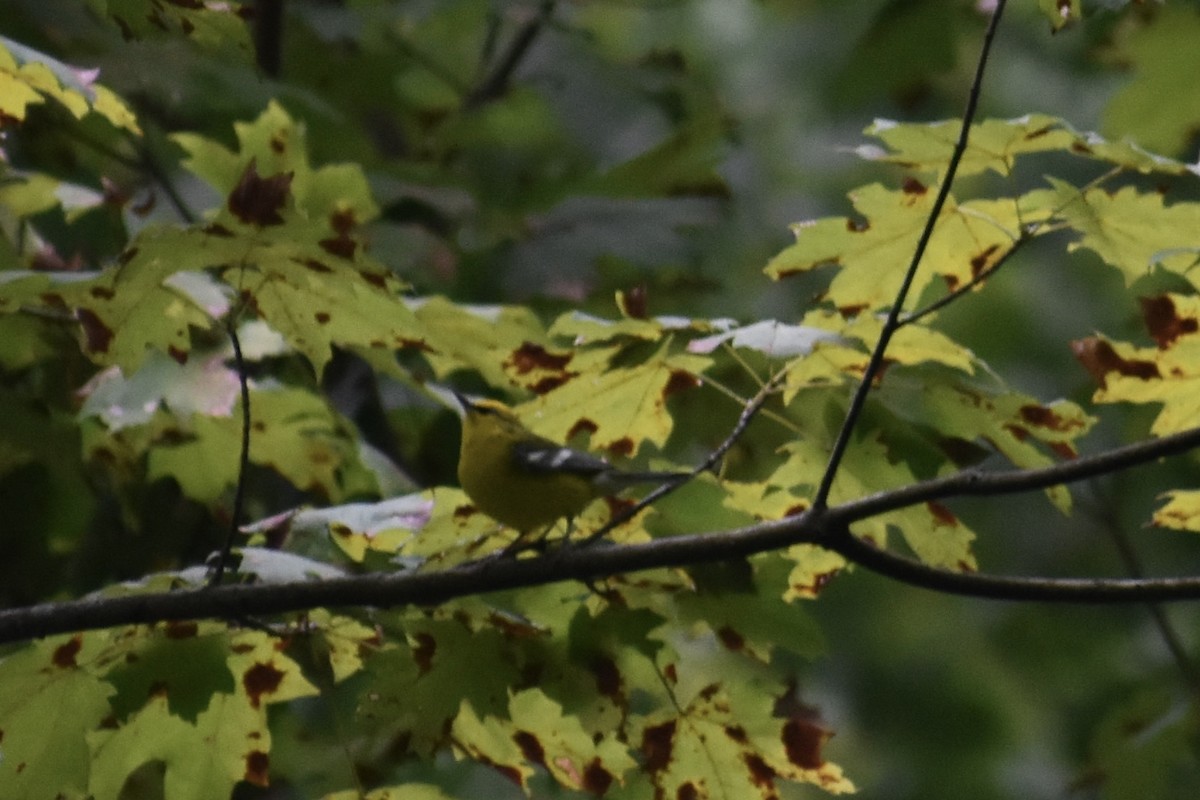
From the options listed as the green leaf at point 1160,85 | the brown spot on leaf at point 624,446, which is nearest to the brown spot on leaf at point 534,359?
the brown spot on leaf at point 624,446

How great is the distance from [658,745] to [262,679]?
1.50 feet

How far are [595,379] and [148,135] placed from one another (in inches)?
52.3

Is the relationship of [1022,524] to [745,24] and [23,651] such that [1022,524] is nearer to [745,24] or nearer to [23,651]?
[745,24]

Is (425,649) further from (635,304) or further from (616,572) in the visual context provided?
(635,304)

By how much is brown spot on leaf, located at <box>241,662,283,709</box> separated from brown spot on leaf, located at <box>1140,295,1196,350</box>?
3.45 feet

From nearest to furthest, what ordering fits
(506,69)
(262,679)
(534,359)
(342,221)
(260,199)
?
(260,199) → (262,679) → (534,359) → (342,221) → (506,69)

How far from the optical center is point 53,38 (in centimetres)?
255

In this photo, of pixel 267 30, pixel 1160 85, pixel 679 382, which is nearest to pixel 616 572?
pixel 679 382

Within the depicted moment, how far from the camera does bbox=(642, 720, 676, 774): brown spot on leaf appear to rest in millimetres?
1586

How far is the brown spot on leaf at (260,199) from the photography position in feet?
4.34

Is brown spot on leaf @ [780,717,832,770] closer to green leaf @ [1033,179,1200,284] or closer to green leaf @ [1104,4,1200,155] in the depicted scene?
green leaf @ [1033,179,1200,284]

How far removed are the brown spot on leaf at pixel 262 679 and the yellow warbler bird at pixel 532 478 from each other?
296 mm

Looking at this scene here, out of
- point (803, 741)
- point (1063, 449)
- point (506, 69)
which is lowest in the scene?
point (506, 69)

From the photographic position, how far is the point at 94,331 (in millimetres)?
1480
